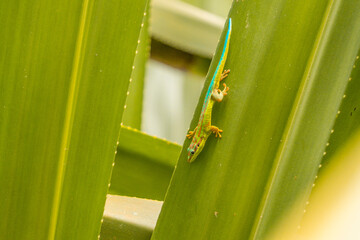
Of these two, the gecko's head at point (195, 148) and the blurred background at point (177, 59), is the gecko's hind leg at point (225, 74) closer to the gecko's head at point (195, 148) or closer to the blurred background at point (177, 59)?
the gecko's head at point (195, 148)

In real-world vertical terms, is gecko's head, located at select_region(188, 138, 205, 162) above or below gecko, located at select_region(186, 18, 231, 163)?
below

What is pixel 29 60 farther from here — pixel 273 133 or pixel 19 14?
pixel 273 133

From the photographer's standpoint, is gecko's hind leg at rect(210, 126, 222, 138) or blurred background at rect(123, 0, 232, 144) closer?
gecko's hind leg at rect(210, 126, 222, 138)

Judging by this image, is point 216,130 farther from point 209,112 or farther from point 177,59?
point 177,59

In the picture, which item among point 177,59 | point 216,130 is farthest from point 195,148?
point 177,59

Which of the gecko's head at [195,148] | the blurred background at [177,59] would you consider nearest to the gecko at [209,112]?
the gecko's head at [195,148]

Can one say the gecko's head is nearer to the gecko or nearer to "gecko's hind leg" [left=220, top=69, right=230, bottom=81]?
the gecko

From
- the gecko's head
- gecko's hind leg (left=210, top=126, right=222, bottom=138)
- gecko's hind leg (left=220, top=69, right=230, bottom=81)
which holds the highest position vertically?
gecko's hind leg (left=220, top=69, right=230, bottom=81)

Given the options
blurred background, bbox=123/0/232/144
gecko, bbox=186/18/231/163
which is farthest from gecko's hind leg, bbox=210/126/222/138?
blurred background, bbox=123/0/232/144
